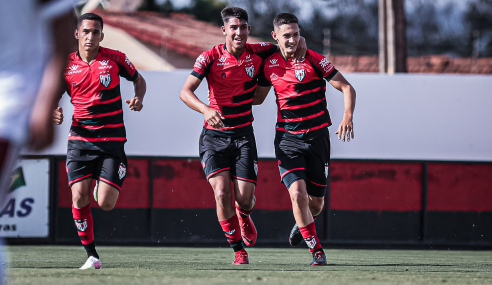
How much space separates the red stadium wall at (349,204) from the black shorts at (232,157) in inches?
167

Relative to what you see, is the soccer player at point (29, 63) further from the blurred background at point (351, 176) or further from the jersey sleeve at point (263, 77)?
the blurred background at point (351, 176)

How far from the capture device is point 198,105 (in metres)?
6.00

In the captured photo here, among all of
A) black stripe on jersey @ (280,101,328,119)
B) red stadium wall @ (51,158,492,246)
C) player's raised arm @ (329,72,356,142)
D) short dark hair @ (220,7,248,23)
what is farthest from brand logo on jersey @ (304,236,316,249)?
red stadium wall @ (51,158,492,246)

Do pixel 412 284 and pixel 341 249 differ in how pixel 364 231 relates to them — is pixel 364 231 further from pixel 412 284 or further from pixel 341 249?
pixel 412 284

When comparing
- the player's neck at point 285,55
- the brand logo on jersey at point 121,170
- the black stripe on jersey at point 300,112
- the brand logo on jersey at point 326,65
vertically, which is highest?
the player's neck at point 285,55

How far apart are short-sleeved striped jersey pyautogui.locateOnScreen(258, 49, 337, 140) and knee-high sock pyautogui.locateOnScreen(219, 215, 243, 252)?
36.5 inches

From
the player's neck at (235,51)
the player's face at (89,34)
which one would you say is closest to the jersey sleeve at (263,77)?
the player's neck at (235,51)

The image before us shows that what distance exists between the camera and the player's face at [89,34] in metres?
6.13

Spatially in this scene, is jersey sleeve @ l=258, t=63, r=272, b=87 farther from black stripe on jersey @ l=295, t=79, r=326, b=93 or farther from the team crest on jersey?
the team crest on jersey

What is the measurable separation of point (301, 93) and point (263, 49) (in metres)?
0.58

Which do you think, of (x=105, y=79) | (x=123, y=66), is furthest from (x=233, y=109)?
(x=105, y=79)

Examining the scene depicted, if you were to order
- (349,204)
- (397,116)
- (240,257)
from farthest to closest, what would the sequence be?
(397,116) < (349,204) < (240,257)

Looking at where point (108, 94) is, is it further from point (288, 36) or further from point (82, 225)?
point (288, 36)

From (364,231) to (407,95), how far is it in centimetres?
219
